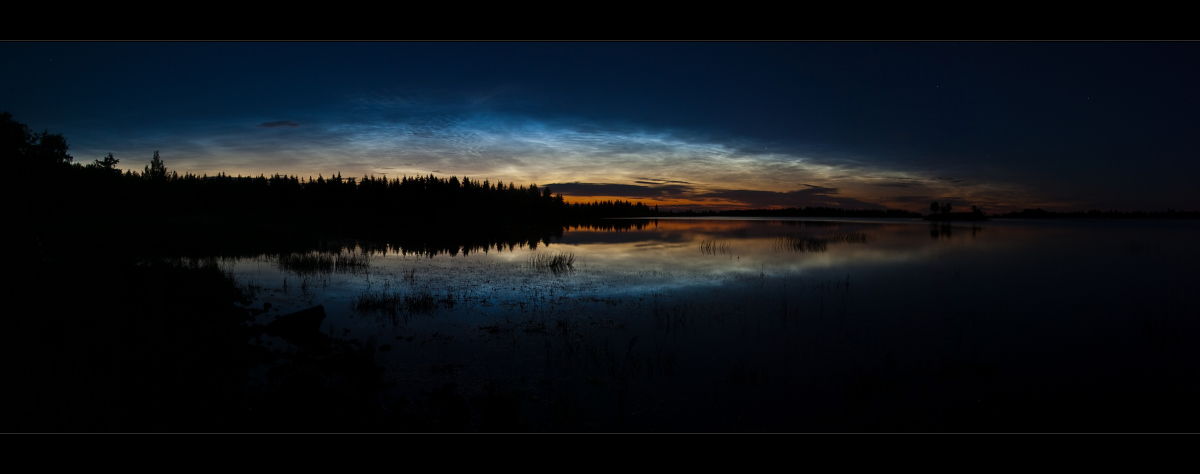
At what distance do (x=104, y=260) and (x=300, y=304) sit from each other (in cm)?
1215

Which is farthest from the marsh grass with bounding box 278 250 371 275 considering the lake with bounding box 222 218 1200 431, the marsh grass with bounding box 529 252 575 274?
the marsh grass with bounding box 529 252 575 274

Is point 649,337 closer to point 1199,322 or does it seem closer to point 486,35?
point 486,35

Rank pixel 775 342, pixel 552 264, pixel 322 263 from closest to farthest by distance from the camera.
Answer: pixel 775 342 < pixel 322 263 < pixel 552 264

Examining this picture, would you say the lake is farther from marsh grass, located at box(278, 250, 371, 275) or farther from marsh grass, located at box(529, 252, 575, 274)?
marsh grass, located at box(529, 252, 575, 274)

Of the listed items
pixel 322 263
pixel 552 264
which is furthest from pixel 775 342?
pixel 322 263

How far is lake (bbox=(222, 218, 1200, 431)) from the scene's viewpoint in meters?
7.34

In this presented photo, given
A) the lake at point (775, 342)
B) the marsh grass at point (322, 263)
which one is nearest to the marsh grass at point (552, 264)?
the lake at point (775, 342)

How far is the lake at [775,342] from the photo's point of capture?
7.34 m

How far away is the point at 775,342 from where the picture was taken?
36.1ft

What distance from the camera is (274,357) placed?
8922 millimetres

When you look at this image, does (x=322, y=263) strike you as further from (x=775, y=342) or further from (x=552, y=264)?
(x=775, y=342)

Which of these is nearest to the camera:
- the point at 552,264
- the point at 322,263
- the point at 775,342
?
the point at 775,342

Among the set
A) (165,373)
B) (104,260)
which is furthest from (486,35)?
(104,260)

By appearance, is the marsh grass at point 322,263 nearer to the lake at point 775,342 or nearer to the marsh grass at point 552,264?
the lake at point 775,342
